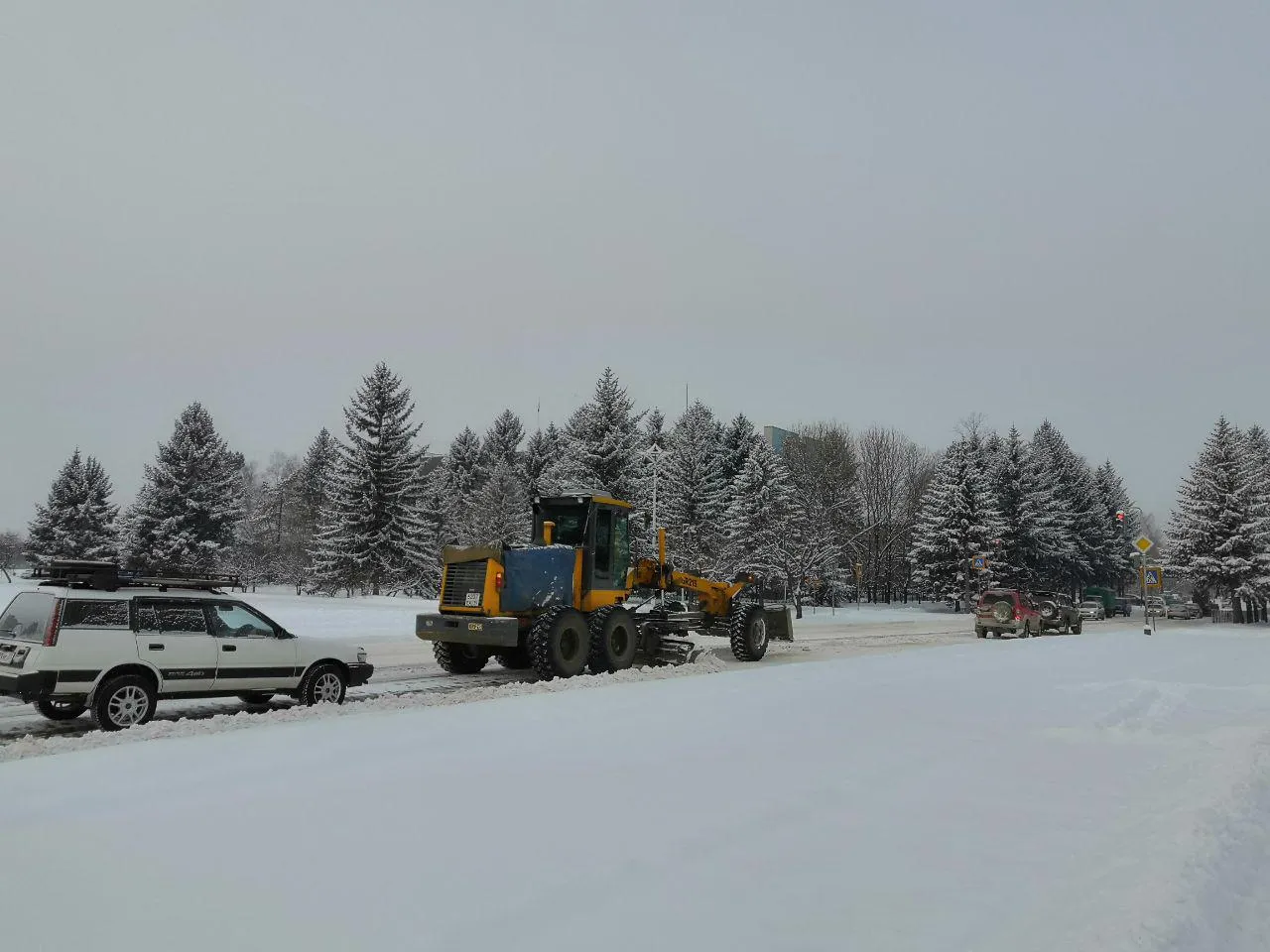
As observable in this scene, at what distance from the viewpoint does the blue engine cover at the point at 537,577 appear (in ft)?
48.3

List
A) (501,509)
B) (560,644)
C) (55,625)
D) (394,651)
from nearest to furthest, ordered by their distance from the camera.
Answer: (55,625)
(560,644)
(394,651)
(501,509)

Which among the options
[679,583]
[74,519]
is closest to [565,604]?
[679,583]

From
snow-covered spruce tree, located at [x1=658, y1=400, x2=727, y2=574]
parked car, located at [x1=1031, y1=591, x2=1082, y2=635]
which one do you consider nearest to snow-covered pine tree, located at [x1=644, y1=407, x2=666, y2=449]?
snow-covered spruce tree, located at [x1=658, y1=400, x2=727, y2=574]

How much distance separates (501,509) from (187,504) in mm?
18969

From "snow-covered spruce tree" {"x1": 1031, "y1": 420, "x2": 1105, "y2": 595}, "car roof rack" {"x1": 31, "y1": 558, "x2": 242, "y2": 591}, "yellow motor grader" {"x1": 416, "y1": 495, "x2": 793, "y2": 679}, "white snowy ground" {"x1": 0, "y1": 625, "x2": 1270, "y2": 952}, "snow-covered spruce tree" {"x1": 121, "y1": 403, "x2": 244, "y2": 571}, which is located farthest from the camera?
"snow-covered spruce tree" {"x1": 1031, "y1": 420, "x2": 1105, "y2": 595}

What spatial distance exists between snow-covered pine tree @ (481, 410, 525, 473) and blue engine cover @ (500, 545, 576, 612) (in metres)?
64.2

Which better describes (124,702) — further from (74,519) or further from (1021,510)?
(1021,510)

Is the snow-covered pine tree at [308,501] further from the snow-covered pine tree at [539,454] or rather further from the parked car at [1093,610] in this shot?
the parked car at [1093,610]

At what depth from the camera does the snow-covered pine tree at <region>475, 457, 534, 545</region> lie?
57031mm

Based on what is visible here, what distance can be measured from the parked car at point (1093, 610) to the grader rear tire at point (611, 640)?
46901 millimetres

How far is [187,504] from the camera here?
4900 cm

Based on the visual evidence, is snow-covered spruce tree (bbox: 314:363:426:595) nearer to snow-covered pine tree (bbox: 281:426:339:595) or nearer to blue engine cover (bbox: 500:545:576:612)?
snow-covered pine tree (bbox: 281:426:339:595)

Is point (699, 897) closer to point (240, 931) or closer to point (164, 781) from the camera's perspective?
point (240, 931)

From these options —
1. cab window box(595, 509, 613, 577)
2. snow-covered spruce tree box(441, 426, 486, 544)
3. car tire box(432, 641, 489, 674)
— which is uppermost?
snow-covered spruce tree box(441, 426, 486, 544)
